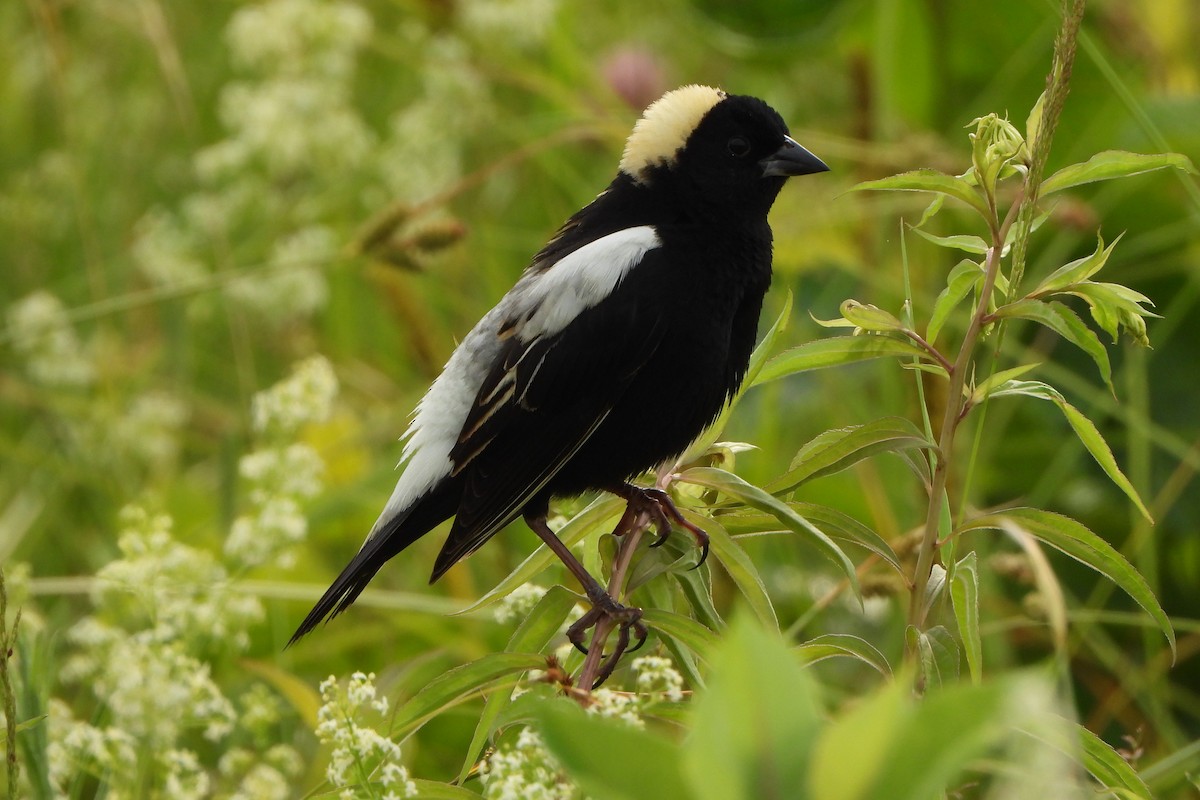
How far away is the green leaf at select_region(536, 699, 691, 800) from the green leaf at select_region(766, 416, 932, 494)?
635 mm

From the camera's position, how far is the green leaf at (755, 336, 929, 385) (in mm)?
1210

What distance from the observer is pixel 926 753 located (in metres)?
0.54

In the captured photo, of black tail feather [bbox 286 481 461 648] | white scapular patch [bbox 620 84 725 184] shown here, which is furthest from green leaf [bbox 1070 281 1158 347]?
white scapular patch [bbox 620 84 725 184]

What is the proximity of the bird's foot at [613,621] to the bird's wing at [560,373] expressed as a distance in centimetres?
39

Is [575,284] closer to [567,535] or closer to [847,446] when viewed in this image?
[567,535]

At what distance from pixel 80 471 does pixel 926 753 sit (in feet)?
9.23

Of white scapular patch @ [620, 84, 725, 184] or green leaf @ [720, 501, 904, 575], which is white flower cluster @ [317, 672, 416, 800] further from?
white scapular patch @ [620, 84, 725, 184]

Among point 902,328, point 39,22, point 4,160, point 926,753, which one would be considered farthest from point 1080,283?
point 4,160

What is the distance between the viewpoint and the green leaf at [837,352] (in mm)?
1210

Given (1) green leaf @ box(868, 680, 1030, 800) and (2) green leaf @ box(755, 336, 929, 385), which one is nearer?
(1) green leaf @ box(868, 680, 1030, 800)

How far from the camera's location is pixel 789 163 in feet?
7.18

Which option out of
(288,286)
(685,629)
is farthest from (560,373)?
(288,286)

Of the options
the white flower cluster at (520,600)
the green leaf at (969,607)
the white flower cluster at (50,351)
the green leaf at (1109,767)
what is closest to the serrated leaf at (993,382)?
the green leaf at (969,607)

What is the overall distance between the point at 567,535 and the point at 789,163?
964 millimetres
